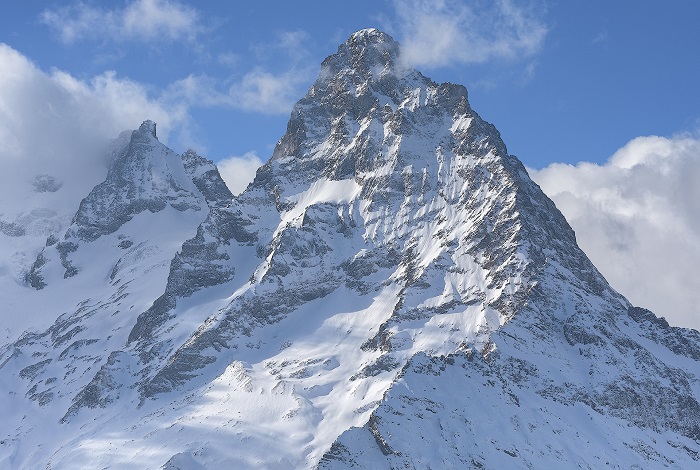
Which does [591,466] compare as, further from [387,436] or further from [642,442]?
[387,436]

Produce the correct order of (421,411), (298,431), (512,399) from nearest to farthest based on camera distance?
(421,411), (512,399), (298,431)

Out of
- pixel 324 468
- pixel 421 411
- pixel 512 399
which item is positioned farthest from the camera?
pixel 512 399

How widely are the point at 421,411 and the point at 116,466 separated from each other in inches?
2509

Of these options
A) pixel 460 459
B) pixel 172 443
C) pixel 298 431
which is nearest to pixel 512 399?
pixel 460 459

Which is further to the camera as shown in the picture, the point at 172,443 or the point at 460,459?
the point at 172,443

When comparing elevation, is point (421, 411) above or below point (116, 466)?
above

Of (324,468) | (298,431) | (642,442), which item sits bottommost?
(324,468)

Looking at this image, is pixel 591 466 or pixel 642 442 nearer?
pixel 591 466

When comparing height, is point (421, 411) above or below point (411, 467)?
above

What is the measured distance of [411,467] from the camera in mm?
156375

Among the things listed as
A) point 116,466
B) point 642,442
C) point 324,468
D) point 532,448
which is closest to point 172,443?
point 116,466

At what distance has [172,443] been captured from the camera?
197500 mm

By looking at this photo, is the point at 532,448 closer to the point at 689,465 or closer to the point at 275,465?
the point at 689,465

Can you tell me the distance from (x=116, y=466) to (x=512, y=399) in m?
75.9
